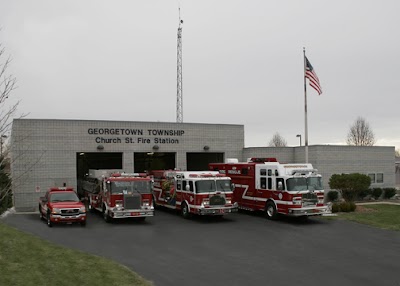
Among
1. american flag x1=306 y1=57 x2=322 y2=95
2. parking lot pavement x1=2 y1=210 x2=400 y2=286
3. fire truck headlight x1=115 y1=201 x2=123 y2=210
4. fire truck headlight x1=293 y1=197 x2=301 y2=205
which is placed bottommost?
parking lot pavement x1=2 y1=210 x2=400 y2=286

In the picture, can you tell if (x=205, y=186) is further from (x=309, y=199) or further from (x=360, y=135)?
(x=360, y=135)

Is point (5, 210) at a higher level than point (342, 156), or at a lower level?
lower

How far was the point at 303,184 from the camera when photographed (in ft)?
76.3

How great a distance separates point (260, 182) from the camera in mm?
25094

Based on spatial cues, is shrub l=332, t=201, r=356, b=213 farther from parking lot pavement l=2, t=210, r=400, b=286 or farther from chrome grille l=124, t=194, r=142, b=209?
chrome grille l=124, t=194, r=142, b=209

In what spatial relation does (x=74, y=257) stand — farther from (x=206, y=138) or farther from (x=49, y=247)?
(x=206, y=138)

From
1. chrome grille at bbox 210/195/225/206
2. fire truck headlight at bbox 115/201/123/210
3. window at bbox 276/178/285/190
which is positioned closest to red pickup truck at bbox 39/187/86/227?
fire truck headlight at bbox 115/201/123/210

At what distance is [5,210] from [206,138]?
1553 cm

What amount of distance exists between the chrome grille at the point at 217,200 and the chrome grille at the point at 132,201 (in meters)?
3.74

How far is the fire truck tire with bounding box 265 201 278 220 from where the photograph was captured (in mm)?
23688

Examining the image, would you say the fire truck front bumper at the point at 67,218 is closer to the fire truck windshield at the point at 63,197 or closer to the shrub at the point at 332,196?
the fire truck windshield at the point at 63,197

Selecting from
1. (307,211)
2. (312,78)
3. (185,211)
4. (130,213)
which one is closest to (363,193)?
(312,78)

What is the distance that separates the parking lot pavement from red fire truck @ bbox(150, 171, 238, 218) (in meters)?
0.70

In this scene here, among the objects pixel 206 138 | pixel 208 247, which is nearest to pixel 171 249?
pixel 208 247
